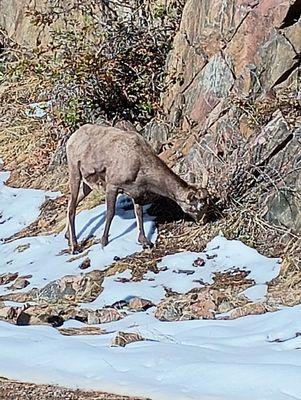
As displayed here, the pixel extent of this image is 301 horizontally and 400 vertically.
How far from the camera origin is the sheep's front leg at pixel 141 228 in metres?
11.1

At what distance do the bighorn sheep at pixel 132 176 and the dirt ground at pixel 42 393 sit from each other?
220 inches

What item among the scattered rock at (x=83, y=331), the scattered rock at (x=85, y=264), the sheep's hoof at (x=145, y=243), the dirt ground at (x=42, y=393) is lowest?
the scattered rock at (x=85, y=264)

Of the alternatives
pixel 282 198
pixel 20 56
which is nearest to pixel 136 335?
pixel 282 198

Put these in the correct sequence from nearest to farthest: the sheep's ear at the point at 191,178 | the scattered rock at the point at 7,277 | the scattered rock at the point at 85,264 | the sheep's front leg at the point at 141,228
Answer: the scattered rock at the point at 7,277 → the scattered rock at the point at 85,264 → the sheep's front leg at the point at 141,228 → the sheep's ear at the point at 191,178

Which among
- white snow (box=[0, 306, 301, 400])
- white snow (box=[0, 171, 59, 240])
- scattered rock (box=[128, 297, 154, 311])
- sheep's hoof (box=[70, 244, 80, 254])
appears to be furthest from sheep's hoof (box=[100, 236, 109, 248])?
white snow (box=[0, 306, 301, 400])

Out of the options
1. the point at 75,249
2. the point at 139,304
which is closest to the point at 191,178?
the point at 75,249

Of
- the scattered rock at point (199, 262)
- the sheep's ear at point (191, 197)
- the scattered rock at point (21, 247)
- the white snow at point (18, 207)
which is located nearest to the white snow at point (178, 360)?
the scattered rock at point (199, 262)

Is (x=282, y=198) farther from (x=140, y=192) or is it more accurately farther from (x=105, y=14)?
(x=105, y=14)

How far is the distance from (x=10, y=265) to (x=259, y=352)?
5795 millimetres

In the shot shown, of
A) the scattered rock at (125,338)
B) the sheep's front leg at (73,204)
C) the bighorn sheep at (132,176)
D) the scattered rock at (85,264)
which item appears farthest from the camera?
the sheep's front leg at (73,204)

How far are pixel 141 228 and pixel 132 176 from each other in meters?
0.69

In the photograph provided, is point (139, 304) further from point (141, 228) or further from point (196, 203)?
point (196, 203)

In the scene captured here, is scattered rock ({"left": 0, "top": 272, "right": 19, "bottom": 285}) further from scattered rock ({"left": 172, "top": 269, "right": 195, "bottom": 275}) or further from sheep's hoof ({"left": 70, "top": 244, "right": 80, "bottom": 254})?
scattered rock ({"left": 172, "top": 269, "right": 195, "bottom": 275})

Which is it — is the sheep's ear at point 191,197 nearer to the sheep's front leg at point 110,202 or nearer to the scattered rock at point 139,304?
the sheep's front leg at point 110,202
